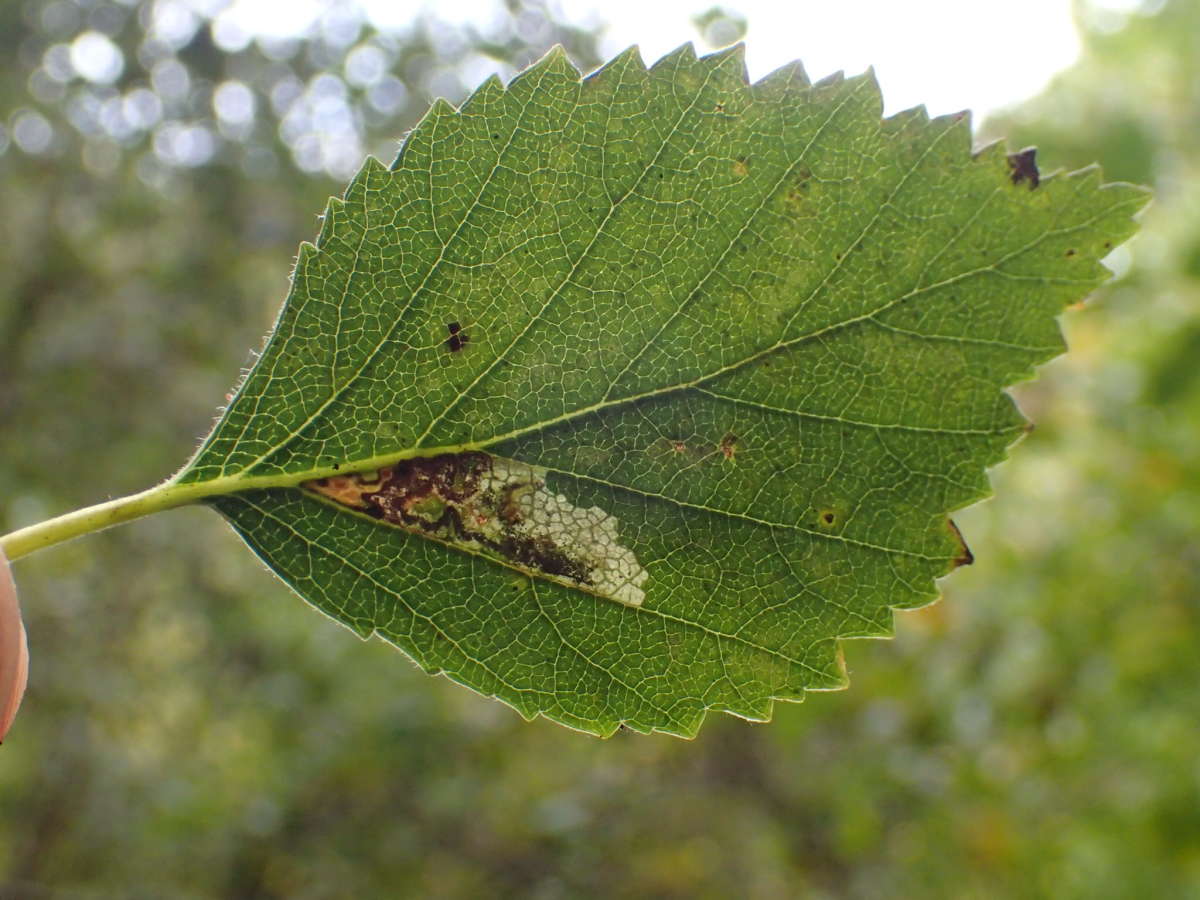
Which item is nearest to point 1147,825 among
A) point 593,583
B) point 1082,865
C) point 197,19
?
point 1082,865

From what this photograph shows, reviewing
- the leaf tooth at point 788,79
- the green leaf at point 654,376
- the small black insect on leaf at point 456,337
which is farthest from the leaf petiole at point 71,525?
the leaf tooth at point 788,79

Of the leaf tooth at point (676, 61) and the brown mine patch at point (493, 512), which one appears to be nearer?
the leaf tooth at point (676, 61)

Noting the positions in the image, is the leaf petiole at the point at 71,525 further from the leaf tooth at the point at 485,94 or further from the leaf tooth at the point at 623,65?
the leaf tooth at the point at 623,65

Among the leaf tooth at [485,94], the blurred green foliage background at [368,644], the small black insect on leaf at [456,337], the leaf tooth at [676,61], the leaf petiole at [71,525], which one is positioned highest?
the blurred green foliage background at [368,644]

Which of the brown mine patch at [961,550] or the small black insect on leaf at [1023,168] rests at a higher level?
the small black insect on leaf at [1023,168]

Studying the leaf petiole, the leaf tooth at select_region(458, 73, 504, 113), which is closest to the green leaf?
the leaf tooth at select_region(458, 73, 504, 113)

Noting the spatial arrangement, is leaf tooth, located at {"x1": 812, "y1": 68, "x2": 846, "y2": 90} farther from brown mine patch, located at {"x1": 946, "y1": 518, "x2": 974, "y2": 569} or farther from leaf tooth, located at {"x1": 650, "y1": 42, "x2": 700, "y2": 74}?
brown mine patch, located at {"x1": 946, "y1": 518, "x2": 974, "y2": 569}

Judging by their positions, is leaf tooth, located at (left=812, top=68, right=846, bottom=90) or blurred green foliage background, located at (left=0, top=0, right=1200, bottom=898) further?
blurred green foliage background, located at (left=0, top=0, right=1200, bottom=898)
